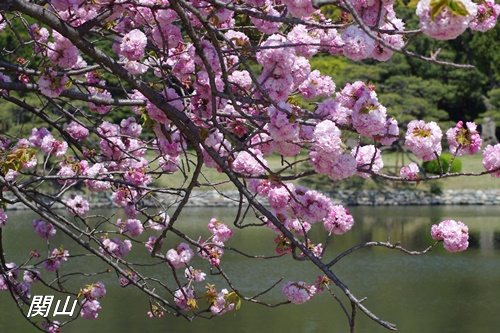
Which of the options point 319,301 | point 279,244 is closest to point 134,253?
point 319,301

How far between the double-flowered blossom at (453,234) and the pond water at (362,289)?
5.28m

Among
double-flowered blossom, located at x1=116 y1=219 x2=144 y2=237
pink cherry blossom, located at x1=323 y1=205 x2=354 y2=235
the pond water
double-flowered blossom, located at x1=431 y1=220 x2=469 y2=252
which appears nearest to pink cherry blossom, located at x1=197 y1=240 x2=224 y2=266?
double-flowered blossom, located at x1=116 y1=219 x2=144 y2=237

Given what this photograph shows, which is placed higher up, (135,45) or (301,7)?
(135,45)

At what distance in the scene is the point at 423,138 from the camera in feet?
8.41

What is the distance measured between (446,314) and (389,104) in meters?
14.3

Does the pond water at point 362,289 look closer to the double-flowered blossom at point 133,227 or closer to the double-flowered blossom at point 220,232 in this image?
the double-flowered blossom at point 133,227

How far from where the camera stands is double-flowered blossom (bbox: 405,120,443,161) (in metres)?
2.56

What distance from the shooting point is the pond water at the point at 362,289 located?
848cm

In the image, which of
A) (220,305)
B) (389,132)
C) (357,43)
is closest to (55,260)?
(220,305)

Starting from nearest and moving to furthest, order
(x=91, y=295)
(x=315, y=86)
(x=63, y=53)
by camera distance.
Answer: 1. (x=63, y=53)
2. (x=315, y=86)
3. (x=91, y=295)

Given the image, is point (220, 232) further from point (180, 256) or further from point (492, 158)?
point (492, 158)

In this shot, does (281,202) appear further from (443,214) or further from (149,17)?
(443,214)

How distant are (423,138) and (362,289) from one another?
7934mm

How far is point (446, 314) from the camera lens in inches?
354
